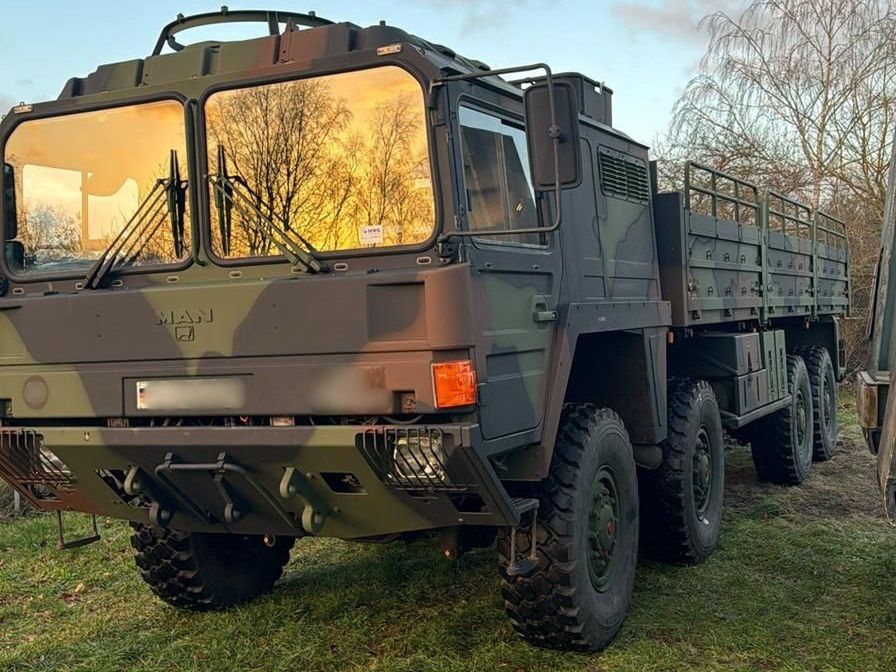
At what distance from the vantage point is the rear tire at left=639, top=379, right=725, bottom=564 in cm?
514

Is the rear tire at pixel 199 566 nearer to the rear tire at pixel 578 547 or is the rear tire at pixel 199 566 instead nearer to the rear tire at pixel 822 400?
the rear tire at pixel 578 547

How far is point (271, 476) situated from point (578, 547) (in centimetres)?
125

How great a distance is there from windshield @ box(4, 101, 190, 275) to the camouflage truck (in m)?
0.01

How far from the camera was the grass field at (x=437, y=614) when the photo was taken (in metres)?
4.04

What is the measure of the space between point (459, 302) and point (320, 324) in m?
0.49

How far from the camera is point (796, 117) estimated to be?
14812mm

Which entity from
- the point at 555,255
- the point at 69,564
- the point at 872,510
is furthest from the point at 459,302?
the point at 872,510

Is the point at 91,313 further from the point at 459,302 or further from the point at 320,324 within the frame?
the point at 459,302

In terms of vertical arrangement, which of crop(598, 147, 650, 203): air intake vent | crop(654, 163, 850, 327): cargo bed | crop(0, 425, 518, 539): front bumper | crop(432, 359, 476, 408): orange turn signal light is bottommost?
crop(0, 425, 518, 539): front bumper

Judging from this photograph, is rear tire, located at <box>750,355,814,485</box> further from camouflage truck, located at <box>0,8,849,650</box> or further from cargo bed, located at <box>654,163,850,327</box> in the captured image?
camouflage truck, located at <box>0,8,849,650</box>

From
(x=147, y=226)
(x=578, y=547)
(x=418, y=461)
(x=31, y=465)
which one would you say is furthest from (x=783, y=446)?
(x=31, y=465)

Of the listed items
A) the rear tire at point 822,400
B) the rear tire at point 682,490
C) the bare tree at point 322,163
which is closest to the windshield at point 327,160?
the bare tree at point 322,163

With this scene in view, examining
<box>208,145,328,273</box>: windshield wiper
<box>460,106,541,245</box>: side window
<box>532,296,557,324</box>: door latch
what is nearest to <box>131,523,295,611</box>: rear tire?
<box>208,145,328,273</box>: windshield wiper

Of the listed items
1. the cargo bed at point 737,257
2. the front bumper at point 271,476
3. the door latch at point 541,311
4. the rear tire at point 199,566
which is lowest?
the rear tire at point 199,566
